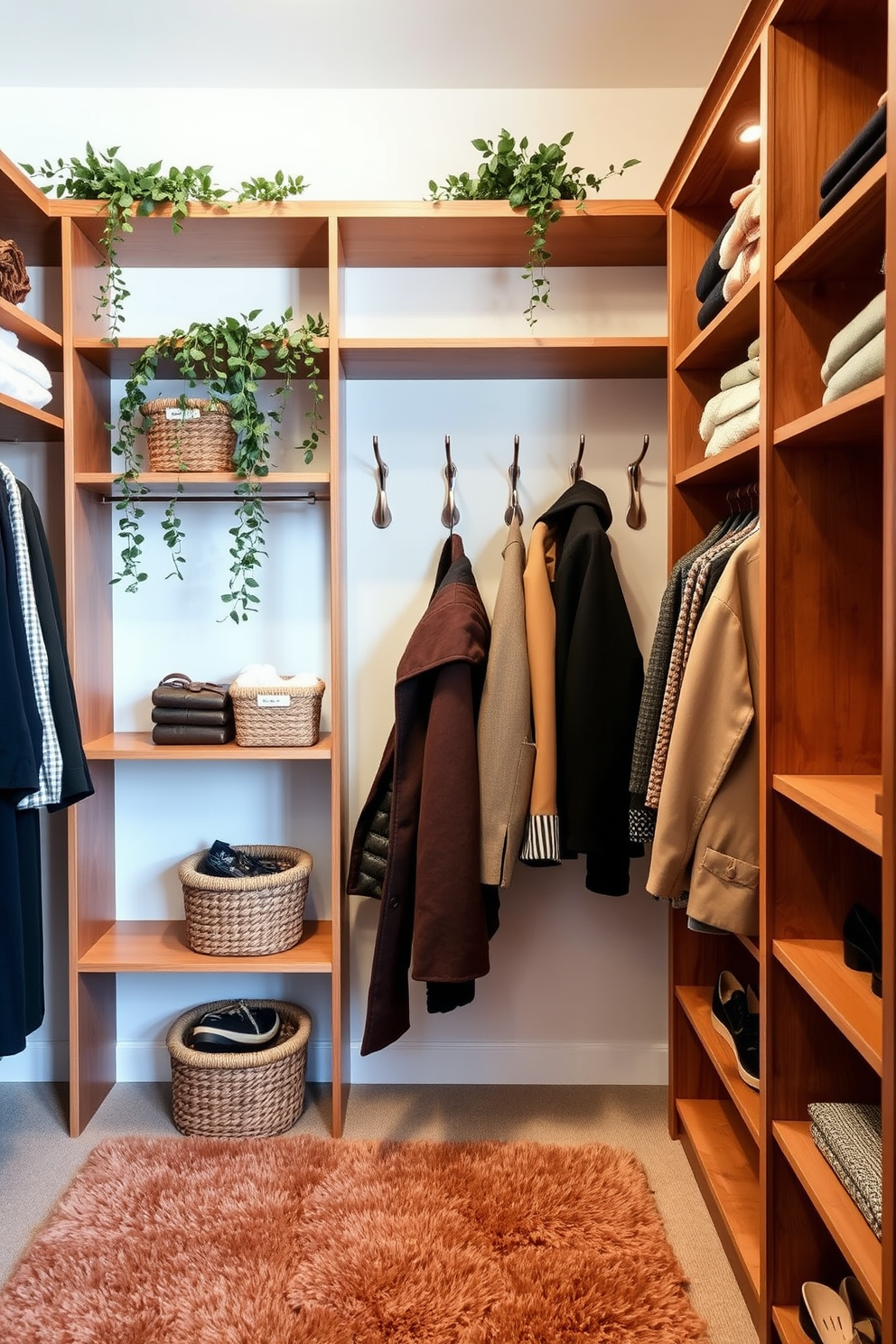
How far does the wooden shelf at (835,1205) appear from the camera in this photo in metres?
1.11

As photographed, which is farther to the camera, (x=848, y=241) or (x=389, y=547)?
(x=389, y=547)

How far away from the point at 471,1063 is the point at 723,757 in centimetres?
137

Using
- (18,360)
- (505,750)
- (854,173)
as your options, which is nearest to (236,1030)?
(505,750)

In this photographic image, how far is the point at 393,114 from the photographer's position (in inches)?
93.0

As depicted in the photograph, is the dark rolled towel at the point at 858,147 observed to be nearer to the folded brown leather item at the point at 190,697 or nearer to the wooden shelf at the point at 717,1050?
the wooden shelf at the point at 717,1050

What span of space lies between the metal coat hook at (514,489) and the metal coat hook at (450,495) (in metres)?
0.15

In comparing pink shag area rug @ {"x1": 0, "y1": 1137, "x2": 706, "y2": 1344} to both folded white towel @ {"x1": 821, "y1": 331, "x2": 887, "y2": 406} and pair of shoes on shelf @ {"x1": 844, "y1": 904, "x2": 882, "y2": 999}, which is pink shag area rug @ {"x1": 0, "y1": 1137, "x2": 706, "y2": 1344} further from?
folded white towel @ {"x1": 821, "y1": 331, "x2": 887, "y2": 406}

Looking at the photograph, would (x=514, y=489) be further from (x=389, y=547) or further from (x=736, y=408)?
(x=736, y=408)

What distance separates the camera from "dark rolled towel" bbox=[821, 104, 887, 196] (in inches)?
43.1

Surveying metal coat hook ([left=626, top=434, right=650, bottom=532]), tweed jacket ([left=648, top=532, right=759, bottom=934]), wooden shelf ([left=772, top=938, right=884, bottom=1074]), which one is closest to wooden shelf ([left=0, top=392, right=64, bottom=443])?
metal coat hook ([left=626, top=434, right=650, bottom=532])

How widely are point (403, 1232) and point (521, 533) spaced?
1.66 m

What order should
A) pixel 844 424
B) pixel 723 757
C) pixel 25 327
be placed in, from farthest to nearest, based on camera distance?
pixel 25 327, pixel 723 757, pixel 844 424

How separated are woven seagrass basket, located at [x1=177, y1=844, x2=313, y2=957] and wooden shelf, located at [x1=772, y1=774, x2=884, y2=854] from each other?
1294mm

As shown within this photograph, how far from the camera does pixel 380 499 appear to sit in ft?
7.75
